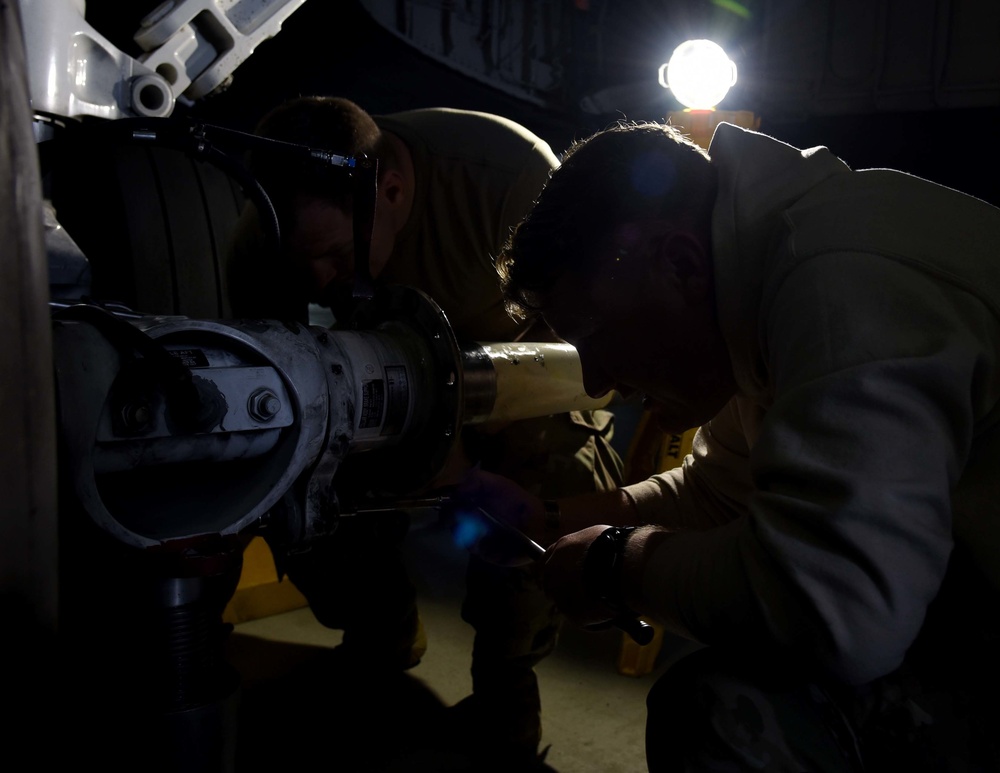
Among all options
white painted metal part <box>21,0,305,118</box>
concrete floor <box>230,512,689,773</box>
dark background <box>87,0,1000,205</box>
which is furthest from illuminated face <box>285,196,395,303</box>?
dark background <box>87,0,1000,205</box>

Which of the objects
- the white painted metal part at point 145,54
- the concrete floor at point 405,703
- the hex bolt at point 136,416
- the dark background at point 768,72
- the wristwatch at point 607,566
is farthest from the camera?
the dark background at point 768,72

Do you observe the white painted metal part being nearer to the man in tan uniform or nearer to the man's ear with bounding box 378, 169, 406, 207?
the man in tan uniform

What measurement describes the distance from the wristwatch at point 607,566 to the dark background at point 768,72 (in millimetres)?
2508

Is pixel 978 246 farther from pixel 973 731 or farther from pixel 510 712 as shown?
pixel 510 712

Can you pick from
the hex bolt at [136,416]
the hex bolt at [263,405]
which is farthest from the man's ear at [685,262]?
the hex bolt at [136,416]

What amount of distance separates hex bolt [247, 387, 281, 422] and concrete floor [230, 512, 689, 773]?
2.79ft

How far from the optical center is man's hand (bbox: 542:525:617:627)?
33.7 inches

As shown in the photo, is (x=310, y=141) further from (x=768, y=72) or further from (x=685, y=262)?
(x=768, y=72)

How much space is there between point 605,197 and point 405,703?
1.09 m

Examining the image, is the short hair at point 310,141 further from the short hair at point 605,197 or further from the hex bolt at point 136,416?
the hex bolt at point 136,416

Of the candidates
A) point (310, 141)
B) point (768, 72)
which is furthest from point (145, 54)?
point (768, 72)

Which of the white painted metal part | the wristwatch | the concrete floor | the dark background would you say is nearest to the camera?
the wristwatch

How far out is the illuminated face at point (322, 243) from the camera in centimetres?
131

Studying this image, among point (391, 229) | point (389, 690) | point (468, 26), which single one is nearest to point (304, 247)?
point (391, 229)
